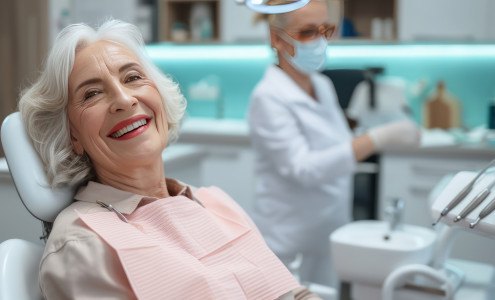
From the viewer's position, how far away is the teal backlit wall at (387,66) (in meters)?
3.71

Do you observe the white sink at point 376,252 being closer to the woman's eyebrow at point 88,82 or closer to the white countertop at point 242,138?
the woman's eyebrow at point 88,82

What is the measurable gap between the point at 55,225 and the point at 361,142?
3.84 feet

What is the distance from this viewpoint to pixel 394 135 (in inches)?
83.9

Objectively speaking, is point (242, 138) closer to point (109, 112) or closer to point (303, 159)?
point (303, 159)

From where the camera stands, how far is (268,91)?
1.98 metres

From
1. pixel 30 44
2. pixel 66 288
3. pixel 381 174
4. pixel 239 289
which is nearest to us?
pixel 66 288

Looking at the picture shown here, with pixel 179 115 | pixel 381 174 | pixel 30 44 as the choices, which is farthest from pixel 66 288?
pixel 381 174

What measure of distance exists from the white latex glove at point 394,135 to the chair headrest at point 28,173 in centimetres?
117

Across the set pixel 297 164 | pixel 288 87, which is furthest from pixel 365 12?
pixel 297 164

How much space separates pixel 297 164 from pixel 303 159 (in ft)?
0.09

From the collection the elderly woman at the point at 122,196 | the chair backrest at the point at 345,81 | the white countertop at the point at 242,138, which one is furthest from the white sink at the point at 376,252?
the chair backrest at the point at 345,81

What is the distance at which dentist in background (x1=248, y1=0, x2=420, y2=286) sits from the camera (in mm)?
1985

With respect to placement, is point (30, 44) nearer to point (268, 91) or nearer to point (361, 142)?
point (268, 91)

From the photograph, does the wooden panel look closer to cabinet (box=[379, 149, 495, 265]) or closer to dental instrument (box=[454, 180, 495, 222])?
cabinet (box=[379, 149, 495, 265])
